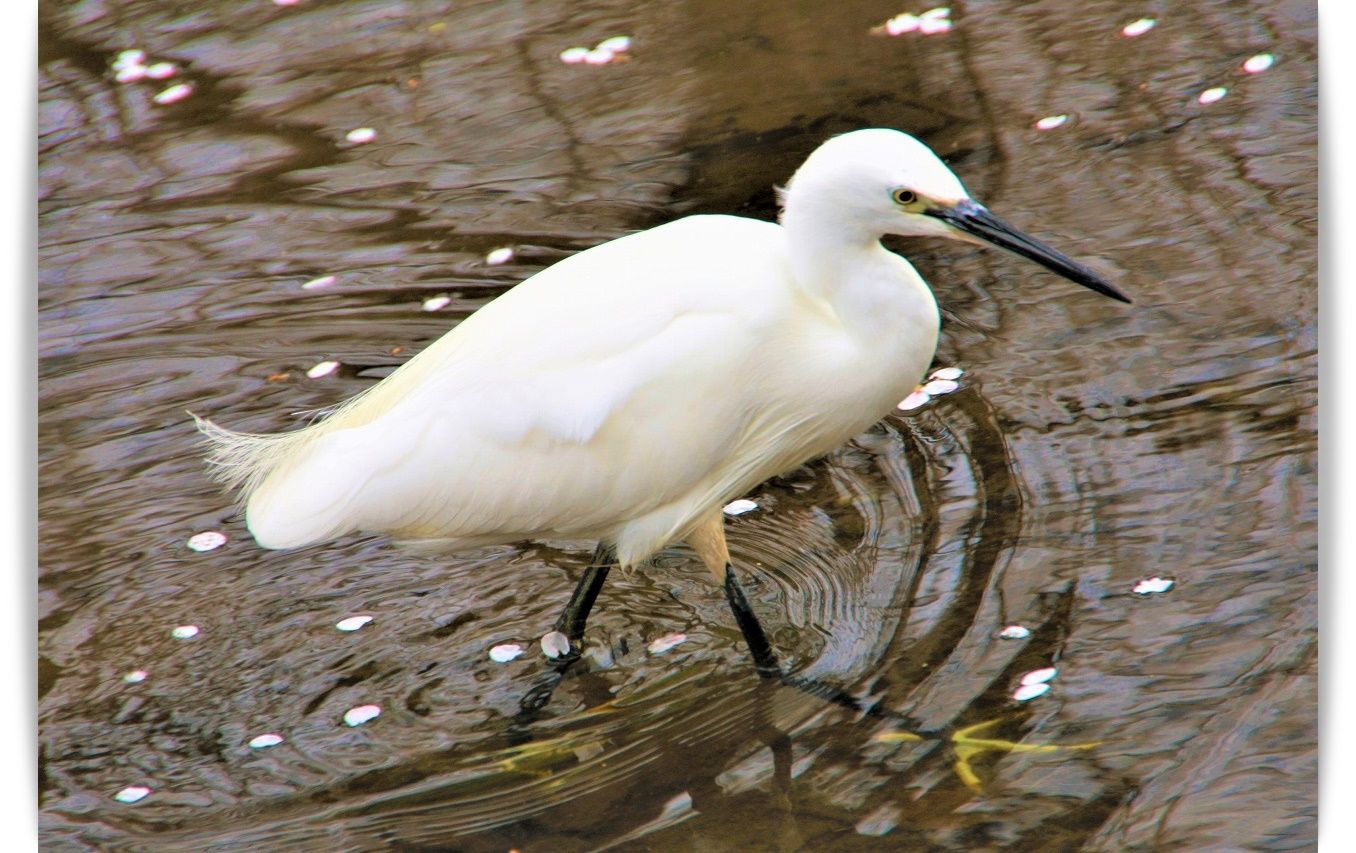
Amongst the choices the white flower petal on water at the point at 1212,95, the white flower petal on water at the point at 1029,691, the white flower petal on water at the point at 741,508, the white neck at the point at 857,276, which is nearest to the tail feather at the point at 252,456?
the white flower petal on water at the point at 741,508

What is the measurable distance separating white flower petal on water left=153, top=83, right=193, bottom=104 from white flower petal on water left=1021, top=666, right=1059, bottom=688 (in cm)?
302

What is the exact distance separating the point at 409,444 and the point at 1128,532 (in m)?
1.34

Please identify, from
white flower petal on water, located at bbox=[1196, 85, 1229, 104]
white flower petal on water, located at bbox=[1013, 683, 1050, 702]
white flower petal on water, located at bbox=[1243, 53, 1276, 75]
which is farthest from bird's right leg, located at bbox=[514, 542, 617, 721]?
white flower petal on water, located at bbox=[1243, 53, 1276, 75]

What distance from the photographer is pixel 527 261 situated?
3.82 meters

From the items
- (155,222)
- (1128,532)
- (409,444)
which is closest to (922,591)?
(1128,532)

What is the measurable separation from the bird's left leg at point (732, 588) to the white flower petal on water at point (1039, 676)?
16.6 inches

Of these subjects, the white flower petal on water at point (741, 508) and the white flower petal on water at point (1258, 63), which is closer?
the white flower petal on water at point (741, 508)

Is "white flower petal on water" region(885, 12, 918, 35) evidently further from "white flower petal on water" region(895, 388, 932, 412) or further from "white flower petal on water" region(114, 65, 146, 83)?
"white flower petal on water" region(114, 65, 146, 83)

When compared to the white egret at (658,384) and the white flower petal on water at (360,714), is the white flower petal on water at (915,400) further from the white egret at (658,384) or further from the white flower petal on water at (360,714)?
the white flower petal on water at (360,714)

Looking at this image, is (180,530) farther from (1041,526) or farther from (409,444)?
(1041,526)

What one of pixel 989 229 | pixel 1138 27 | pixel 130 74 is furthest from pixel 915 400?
pixel 130 74

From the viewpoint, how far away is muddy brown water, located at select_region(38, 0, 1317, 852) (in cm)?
246

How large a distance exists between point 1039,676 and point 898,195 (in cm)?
87

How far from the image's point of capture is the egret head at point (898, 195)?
2.23m
